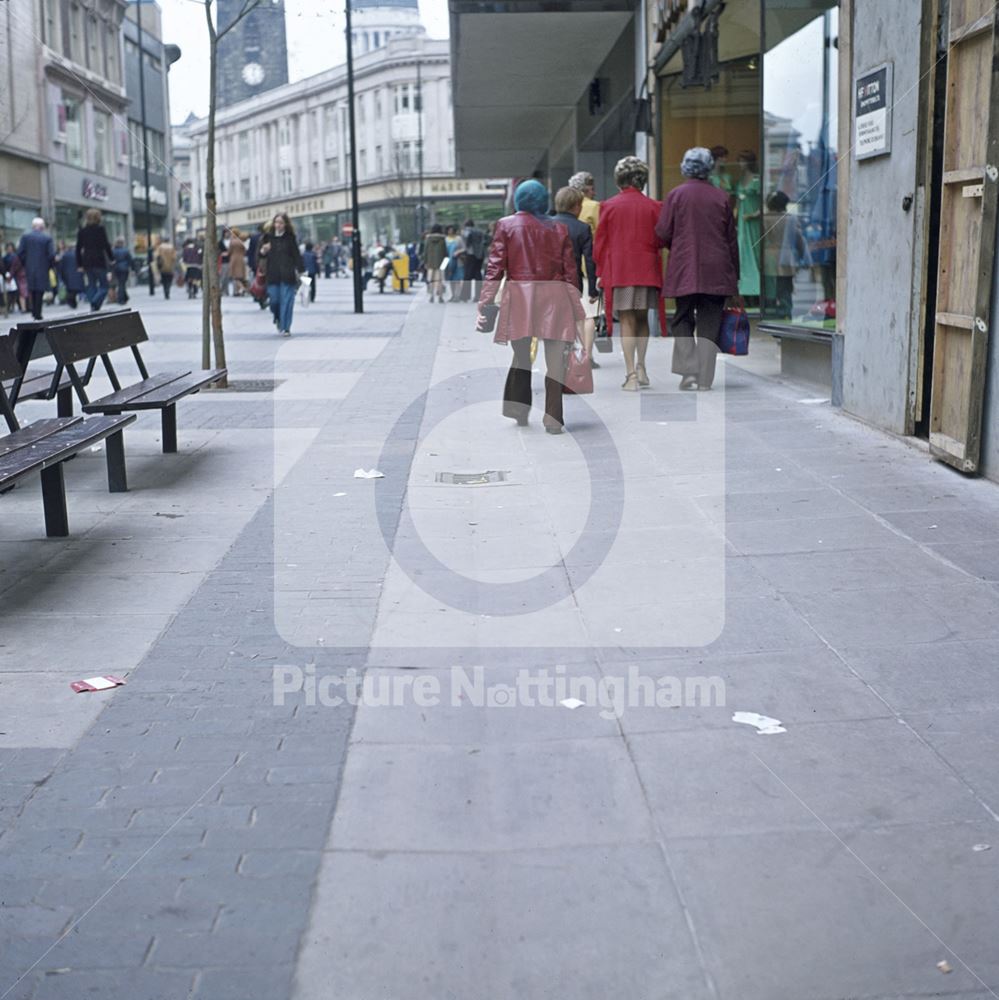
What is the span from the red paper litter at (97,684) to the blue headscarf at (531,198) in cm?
573

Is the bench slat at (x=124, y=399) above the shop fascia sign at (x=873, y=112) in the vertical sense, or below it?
below

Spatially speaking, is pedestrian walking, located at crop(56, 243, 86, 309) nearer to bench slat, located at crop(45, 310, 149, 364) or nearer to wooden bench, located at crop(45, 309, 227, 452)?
bench slat, located at crop(45, 310, 149, 364)

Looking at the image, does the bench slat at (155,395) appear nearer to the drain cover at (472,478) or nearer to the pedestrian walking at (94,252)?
the drain cover at (472,478)

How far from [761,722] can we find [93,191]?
49.4 m

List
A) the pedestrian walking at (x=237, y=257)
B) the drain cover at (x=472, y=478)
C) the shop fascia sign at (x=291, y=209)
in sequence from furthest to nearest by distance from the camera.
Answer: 1. the shop fascia sign at (x=291, y=209)
2. the pedestrian walking at (x=237, y=257)
3. the drain cover at (x=472, y=478)

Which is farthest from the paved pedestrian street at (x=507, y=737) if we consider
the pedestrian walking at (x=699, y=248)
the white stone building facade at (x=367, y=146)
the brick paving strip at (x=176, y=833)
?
the white stone building facade at (x=367, y=146)

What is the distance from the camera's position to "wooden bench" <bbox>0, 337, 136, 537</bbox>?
231 inches

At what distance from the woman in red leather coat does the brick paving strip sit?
4855 mm

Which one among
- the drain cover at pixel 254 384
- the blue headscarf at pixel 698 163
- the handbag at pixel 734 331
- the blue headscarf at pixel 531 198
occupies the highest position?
the blue headscarf at pixel 698 163

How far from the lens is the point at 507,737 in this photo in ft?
13.0

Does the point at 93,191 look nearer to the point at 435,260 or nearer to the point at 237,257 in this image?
the point at 237,257

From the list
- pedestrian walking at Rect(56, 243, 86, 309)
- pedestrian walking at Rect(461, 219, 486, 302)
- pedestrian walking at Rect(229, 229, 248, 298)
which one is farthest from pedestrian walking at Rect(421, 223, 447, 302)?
pedestrian walking at Rect(56, 243, 86, 309)

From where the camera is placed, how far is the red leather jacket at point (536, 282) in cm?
940

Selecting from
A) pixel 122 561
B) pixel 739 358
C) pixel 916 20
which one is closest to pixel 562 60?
pixel 739 358
